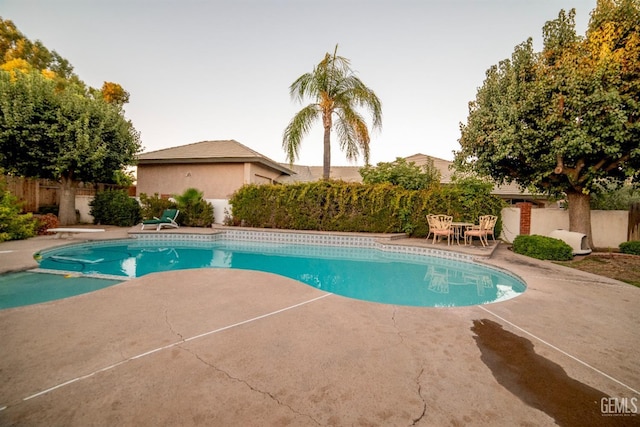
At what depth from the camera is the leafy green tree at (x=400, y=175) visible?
40.8 ft

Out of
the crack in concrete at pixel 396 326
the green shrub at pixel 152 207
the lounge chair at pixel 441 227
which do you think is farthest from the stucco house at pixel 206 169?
the crack in concrete at pixel 396 326

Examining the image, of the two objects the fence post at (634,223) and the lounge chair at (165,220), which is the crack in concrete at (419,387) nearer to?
the lounge chair at (165,220)

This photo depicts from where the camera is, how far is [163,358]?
223 centimetres

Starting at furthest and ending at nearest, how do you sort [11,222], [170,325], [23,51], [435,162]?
[435,162] < [23,51] < [11,222] < [170,325]

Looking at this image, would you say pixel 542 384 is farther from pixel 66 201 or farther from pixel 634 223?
pixel 66 201

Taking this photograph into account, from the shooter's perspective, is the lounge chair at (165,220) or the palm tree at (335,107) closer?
the lounge chair at (165,220)

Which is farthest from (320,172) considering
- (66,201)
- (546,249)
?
(546,249)

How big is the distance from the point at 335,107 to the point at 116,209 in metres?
11.7

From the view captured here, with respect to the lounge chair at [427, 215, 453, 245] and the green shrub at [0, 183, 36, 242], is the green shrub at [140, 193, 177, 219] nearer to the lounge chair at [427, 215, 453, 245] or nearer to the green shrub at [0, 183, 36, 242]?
the green shrub at [0, 183, 36, 242]

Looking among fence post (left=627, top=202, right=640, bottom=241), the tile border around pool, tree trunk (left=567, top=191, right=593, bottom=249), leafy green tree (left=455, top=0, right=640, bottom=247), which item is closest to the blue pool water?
the tile border around pool

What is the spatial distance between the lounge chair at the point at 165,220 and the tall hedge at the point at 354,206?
2.53 meters

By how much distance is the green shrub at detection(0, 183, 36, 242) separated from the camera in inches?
310

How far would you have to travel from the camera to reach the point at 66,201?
41.4 ft

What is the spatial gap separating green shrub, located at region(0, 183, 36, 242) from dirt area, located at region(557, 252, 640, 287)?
49.9ft
